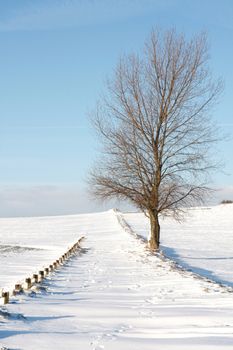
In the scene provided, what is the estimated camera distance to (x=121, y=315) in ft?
26.8

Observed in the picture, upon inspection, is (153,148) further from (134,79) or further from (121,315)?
(121,315)

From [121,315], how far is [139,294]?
8.62 feet

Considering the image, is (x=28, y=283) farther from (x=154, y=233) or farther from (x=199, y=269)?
(x=154, y=233)

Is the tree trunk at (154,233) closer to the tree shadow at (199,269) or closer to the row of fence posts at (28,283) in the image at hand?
the tree shadow at (199,269)

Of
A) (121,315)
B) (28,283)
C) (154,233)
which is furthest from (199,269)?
(121,315)

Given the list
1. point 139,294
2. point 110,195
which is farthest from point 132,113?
point 139,294

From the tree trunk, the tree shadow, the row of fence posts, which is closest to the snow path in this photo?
the row of fence posts

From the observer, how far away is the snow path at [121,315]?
626cm

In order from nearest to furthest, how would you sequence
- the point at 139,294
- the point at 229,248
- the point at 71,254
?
the point at 139,294 < the point at 71,254 < the point at 229,248

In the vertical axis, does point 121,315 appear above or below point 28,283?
below

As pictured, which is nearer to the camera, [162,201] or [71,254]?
[71,254]

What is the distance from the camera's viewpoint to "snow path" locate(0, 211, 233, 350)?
6.26m

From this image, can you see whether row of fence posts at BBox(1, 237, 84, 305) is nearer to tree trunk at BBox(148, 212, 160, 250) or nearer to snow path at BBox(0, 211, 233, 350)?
snow path at BBox(0, 211, 233, 350)

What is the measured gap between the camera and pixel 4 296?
8414 mm
